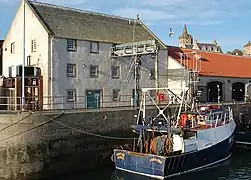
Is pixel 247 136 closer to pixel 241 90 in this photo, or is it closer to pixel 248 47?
pixel 241 90

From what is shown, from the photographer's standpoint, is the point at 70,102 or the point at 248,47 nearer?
the point at 70,102

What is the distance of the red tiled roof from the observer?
43.9 metres

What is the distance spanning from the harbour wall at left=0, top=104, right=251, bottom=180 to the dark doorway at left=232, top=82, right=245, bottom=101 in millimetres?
24253

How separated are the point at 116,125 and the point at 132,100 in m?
8.75

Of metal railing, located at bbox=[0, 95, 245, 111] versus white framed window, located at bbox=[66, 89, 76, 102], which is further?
white framed window, located at bbox=[66, 89, 76, 102]

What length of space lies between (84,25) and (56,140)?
1523 cm

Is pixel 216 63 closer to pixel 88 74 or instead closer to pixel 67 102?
pixel 88 74

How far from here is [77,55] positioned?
34.2 meters

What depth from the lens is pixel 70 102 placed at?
3375 cm

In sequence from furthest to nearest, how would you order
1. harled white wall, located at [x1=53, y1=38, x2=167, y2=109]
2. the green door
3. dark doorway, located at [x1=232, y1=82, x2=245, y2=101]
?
dark doorway, located at [x1=232, y1=82, x2=245, y2=101] < the green door < harled white wall, located at [x1=53, y1=38, x2=167, y2=109]

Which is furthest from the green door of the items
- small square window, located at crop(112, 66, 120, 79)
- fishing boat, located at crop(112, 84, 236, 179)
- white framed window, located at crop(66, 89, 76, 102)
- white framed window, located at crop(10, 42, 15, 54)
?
white framed window, located at crop(10, 42, 15, 54)

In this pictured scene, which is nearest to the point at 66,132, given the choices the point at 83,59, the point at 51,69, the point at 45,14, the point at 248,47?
the point at 51,69

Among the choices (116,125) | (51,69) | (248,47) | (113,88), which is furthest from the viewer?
(248,47)

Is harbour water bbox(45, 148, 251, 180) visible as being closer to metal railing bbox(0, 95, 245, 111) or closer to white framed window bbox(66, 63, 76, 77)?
metal railing bbox(0, 95, 245, 111)
